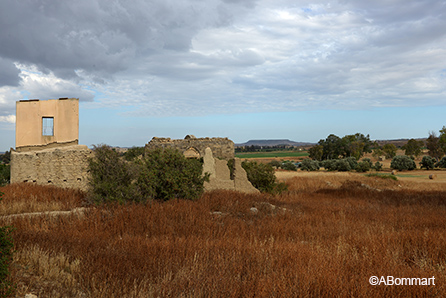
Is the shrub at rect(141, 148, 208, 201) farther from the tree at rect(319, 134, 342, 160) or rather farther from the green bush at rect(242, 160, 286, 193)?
the tree at rect(319, 134, 342, 160)

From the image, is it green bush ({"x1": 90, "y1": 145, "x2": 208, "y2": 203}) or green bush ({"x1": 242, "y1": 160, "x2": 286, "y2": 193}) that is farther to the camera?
green bush ({"x1": 242, "y1": 160, "x2": 286, "y2": 193})

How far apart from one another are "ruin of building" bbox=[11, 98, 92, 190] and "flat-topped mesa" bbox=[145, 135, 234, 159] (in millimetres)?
5665

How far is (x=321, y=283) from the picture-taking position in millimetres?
3414

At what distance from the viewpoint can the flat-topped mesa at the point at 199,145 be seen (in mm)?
20428

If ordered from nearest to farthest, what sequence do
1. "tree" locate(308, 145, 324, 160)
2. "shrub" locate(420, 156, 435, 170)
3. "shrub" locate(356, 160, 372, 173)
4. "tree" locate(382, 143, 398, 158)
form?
"shrub" locate(356, 160, 372, 173) < "shrub" locate(420, 156, 435, 170) < "tree" locate(308, 145, 324, 160) < "tree" locate(382, 143, 398, 158)

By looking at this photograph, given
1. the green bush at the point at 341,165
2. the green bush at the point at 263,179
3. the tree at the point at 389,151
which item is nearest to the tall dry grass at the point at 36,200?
the green bush at the point at 263,179

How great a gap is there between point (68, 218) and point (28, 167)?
7.92m

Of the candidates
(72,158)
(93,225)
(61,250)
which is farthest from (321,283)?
(72,158)

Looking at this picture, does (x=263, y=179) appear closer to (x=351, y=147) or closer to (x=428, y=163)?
(x=428, y=163)

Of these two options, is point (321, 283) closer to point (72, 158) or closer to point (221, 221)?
point (221, 221)

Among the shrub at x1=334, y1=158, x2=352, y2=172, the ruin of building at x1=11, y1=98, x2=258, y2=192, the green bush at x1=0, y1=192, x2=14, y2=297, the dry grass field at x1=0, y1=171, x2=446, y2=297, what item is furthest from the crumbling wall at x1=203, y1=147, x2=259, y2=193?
the shrub at x1=334, y1=158, x2=352, y2=172

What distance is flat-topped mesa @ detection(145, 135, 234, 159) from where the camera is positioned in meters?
20.4

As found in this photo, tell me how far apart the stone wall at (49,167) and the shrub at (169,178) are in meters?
4.71

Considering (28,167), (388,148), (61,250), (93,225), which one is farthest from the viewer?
(388,148)
